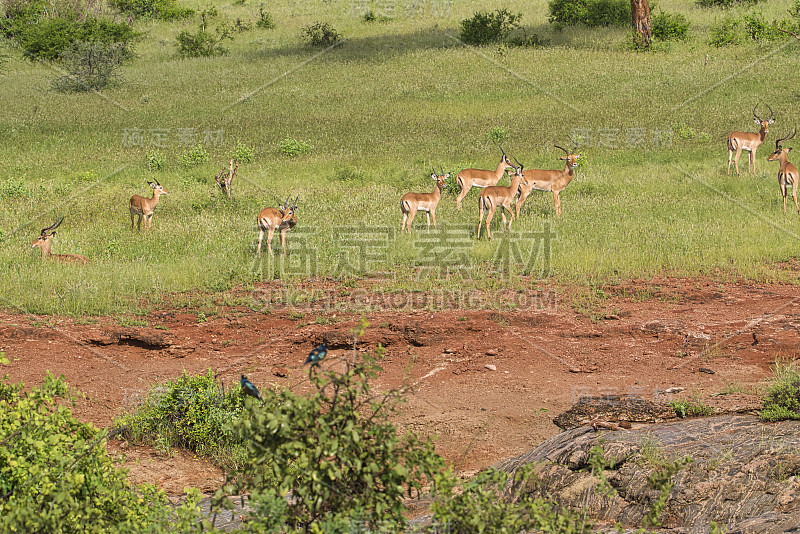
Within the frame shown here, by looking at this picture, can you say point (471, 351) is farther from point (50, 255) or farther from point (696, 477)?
point (50, 255)

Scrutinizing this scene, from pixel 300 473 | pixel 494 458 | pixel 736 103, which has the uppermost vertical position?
pixel 736 103

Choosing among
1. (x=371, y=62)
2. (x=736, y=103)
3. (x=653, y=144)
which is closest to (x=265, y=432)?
(x=653, y=144)

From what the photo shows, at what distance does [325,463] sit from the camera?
12.8 ft

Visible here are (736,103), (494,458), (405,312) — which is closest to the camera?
(494,458)

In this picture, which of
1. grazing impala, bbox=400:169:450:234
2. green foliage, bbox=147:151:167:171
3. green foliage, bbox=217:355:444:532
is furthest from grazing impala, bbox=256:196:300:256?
green foliage, bbox=217:355:444:532

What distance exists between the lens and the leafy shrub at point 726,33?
96.0ft

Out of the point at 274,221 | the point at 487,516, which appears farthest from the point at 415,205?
the point at 487,516

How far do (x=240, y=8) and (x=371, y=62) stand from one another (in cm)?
1591

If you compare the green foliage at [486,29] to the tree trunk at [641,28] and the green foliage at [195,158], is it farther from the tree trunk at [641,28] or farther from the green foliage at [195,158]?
the green foliage at [195,158]

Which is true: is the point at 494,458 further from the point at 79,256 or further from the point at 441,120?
the point at 441,120

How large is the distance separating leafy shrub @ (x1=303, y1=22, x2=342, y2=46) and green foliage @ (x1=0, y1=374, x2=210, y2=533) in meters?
Answer: 31.6

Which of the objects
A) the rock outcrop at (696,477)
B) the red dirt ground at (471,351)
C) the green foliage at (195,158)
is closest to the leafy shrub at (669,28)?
the green foliage at (195,158)

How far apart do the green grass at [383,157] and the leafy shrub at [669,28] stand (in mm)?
1217

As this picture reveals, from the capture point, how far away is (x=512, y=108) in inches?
942
